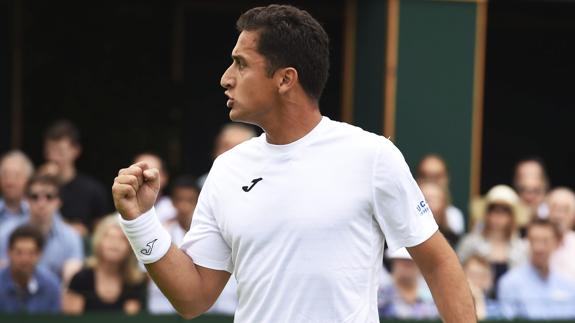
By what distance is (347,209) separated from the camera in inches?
151

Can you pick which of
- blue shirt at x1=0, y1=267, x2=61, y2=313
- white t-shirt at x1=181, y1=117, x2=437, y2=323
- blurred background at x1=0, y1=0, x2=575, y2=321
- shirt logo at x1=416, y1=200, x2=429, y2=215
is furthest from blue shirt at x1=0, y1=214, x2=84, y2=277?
shirt logo at x1=416, y1=200, x2=429, y2=215

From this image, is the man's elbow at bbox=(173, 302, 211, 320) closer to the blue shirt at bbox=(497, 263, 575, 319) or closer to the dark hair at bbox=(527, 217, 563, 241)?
the blue shirt at bbox=(497, 263, 575, 319)

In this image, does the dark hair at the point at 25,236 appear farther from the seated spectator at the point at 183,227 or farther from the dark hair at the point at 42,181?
the seated spectator at the point at 183,227

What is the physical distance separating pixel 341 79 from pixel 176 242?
582 cm

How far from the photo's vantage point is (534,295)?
8531 millimetres

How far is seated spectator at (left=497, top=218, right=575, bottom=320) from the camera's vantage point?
27.3ft

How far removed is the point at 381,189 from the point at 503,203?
523 centimetres

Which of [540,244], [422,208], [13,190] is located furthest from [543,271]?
[422,208]

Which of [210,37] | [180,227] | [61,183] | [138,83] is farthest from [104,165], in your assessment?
[180,227]

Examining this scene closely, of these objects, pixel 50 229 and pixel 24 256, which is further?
pixel 50 229

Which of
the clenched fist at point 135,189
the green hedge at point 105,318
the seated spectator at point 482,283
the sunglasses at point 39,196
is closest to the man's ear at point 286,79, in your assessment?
the clenched fist at point 135,189

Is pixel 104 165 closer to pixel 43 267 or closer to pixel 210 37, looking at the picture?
pixel 210 37

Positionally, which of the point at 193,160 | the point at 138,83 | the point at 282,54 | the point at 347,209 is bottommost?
the point at 193,160

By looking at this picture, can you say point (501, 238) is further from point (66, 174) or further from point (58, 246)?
point (66, 174)
